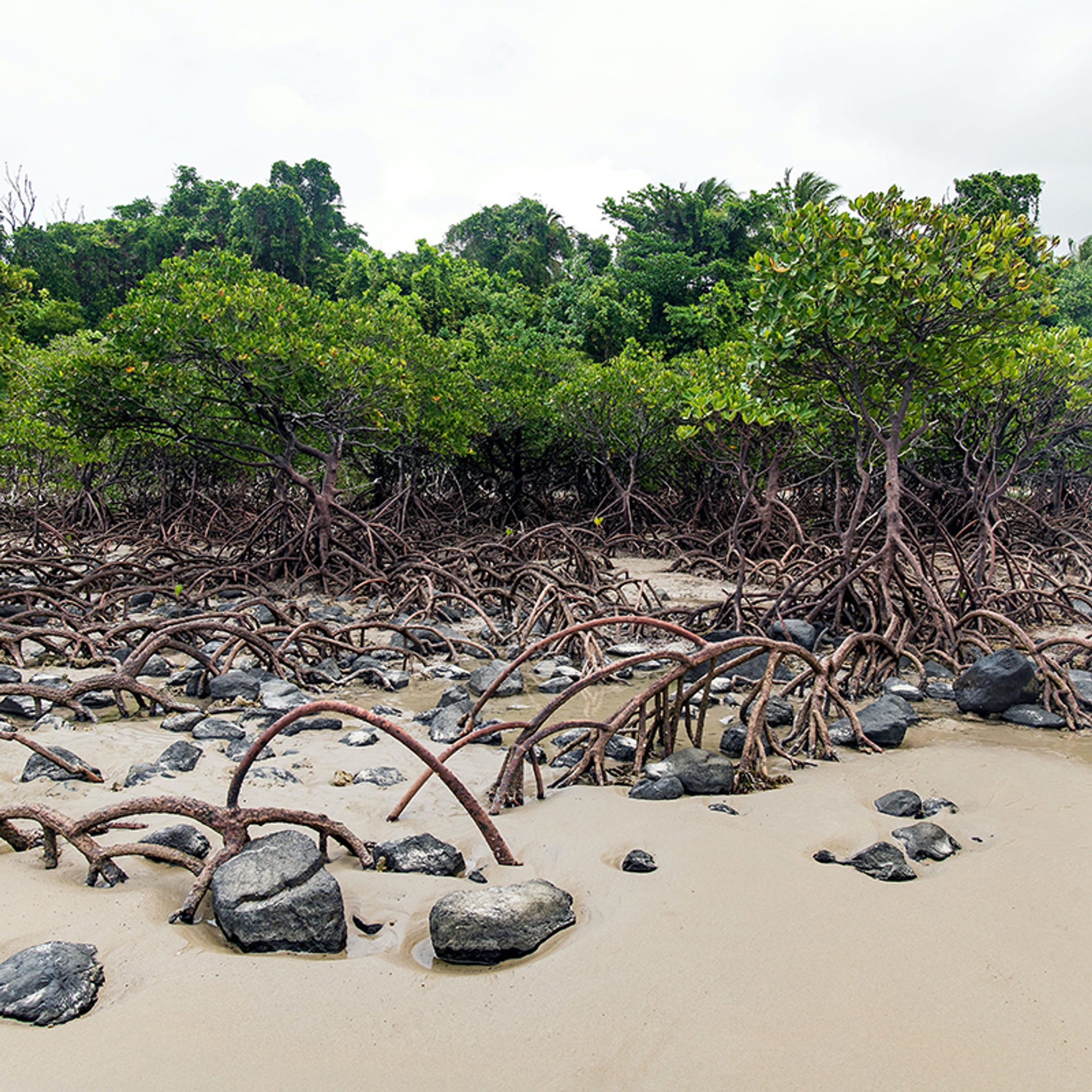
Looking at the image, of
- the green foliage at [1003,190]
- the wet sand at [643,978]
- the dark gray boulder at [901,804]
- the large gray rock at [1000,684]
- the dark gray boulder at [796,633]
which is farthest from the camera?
the green foliage at [1003,190]

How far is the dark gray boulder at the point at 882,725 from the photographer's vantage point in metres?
4.05

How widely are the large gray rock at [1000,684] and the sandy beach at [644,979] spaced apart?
1.86 m

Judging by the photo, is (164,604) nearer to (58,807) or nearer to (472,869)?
(58,807)

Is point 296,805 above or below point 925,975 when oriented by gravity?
below

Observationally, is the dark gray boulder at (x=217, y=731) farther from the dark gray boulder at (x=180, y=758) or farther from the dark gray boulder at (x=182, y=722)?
the dark gray boulder at (x=180, y=758)

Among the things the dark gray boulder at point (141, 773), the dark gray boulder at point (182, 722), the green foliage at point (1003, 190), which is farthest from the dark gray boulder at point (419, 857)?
the green foliage at point (1003, 190)

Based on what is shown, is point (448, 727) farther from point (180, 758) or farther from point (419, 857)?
point (419, 857)

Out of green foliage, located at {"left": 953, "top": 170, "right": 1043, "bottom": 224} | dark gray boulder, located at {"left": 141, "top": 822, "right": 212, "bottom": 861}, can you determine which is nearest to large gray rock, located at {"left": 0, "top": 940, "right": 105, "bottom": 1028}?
dark gray boulder, located at {"left": 141, "top": 822, "right": 212, "bottom": 861}


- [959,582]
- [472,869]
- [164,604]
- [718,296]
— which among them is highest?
[718,296]

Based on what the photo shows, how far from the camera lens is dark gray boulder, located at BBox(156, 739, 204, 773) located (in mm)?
3480

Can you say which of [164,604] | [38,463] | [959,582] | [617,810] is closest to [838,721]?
[617,810]

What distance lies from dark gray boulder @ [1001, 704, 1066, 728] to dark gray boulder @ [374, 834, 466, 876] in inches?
149

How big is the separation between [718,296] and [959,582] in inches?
565

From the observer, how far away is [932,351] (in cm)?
558
